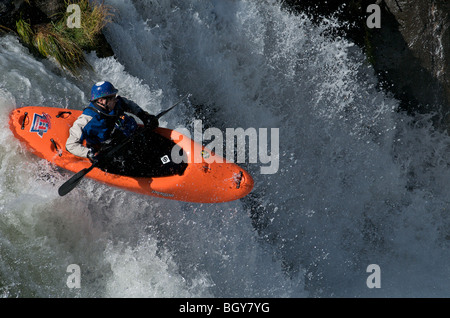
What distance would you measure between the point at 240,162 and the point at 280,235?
4.05 ft

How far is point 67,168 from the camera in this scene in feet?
16.4

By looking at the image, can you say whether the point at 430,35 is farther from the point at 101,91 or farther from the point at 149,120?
the point at 101,91

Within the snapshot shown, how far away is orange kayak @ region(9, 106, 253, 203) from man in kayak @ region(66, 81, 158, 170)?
0.38 meters

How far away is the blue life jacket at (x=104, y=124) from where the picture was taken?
445cm

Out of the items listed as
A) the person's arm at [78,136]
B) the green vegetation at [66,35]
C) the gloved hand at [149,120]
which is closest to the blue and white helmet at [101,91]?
the person's arm at [78,136]

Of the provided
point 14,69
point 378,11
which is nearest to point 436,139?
point 378,11

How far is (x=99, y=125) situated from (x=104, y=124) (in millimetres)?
54

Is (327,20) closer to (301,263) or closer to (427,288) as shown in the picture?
(301,263)

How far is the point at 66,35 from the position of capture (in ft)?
18.0

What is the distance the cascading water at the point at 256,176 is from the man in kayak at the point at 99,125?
812 millimetres

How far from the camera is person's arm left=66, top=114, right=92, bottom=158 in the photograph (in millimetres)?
4418

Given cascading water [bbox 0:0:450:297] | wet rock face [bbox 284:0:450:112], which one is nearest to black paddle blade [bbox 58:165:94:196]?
cascading water [bbox 0:0:450:297]

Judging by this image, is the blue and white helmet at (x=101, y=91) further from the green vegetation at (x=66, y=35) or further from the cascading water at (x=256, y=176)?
the green vegetation at (x=66, y=35)

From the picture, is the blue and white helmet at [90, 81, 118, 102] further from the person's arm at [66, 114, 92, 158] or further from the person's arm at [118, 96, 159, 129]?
the person's arm at [118, 96, 159, 129]
